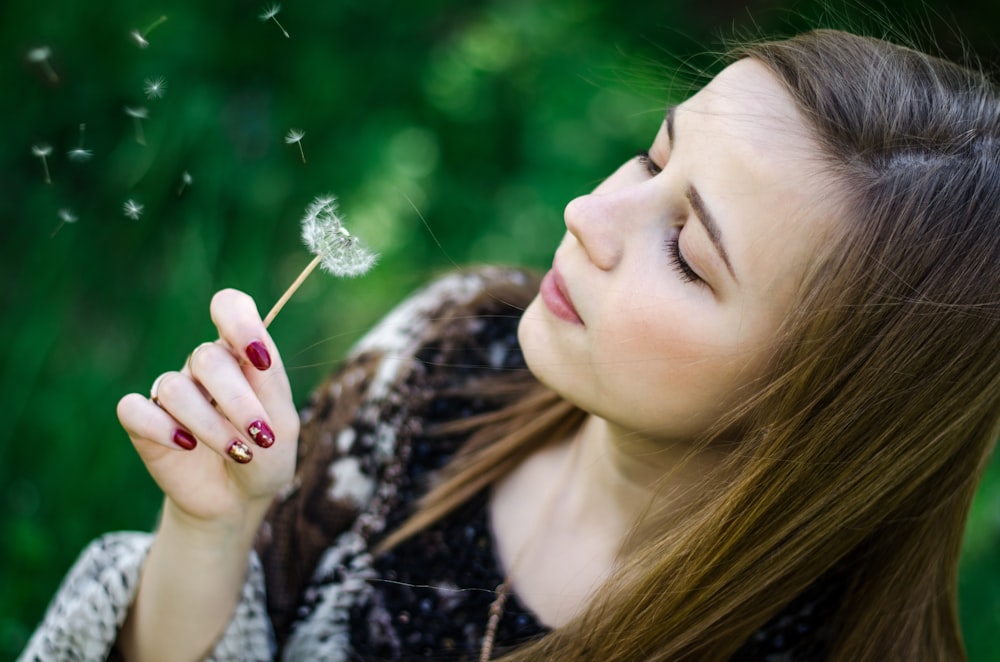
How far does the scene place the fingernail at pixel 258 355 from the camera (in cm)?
96

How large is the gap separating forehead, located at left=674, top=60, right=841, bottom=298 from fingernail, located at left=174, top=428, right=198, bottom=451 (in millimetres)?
615

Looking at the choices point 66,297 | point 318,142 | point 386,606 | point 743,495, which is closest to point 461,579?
point 386,606

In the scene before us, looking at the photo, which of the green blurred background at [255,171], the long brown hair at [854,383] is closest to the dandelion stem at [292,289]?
the long brown hair at [854,383]

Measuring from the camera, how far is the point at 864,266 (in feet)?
3.21

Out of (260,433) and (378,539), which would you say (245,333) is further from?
(378,539)

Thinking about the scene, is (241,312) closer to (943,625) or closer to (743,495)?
(743,495)

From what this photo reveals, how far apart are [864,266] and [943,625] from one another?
26.5 inches

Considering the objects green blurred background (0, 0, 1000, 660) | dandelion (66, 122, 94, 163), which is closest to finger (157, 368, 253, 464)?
dandelion (66, 122, 94, 163)

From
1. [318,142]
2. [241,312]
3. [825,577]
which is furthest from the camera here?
A: [318,142]

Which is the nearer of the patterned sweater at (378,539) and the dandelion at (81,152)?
the dandelion at (81,152)

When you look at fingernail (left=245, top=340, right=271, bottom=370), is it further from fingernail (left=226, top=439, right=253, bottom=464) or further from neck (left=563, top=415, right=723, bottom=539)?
neck (left=563, top=415, right=723, bottom=539)

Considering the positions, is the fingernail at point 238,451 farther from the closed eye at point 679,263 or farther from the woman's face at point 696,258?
the closed eye at point 679,263

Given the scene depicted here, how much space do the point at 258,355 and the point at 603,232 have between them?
1.31ft

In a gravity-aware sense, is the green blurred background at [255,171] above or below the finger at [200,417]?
below
